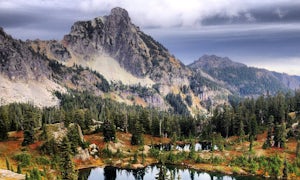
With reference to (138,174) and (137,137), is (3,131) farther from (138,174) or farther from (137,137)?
(138,174)

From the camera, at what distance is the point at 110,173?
158125 mm

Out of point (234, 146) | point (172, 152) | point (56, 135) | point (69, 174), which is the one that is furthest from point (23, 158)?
point (234, 146)

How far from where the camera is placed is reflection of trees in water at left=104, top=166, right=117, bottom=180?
152225mm

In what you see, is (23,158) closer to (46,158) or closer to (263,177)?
(46,158)

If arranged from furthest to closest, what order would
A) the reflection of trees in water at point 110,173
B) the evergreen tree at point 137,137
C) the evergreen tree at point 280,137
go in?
the evergreen tree at point 137,137 < the evergreen tree at point 280,137 < the reflection of trees in water at point 110,173

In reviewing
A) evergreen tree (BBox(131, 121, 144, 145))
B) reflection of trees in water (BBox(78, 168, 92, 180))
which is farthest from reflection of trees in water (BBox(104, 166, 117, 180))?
evergreen tree (BBox(131, 121, 144, 145))

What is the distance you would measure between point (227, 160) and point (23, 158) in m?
83.4

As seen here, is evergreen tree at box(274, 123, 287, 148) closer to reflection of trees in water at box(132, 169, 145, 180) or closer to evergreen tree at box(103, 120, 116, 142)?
reflection of trees in water at box(132, 169, 145, 180)

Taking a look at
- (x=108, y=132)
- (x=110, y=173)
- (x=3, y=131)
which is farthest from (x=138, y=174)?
(x=3, y=131)

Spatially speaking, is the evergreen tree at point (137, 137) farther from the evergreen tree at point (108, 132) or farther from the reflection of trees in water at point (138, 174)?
the reflection of trees in water at point (138, 174)

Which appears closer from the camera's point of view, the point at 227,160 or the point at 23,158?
the point at 23,158

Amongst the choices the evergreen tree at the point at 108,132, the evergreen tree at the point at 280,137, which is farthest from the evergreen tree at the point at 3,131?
the evergreen tree at the point at 280,137

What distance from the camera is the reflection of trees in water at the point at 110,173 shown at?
152 meters

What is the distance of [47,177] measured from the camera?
134 meters
